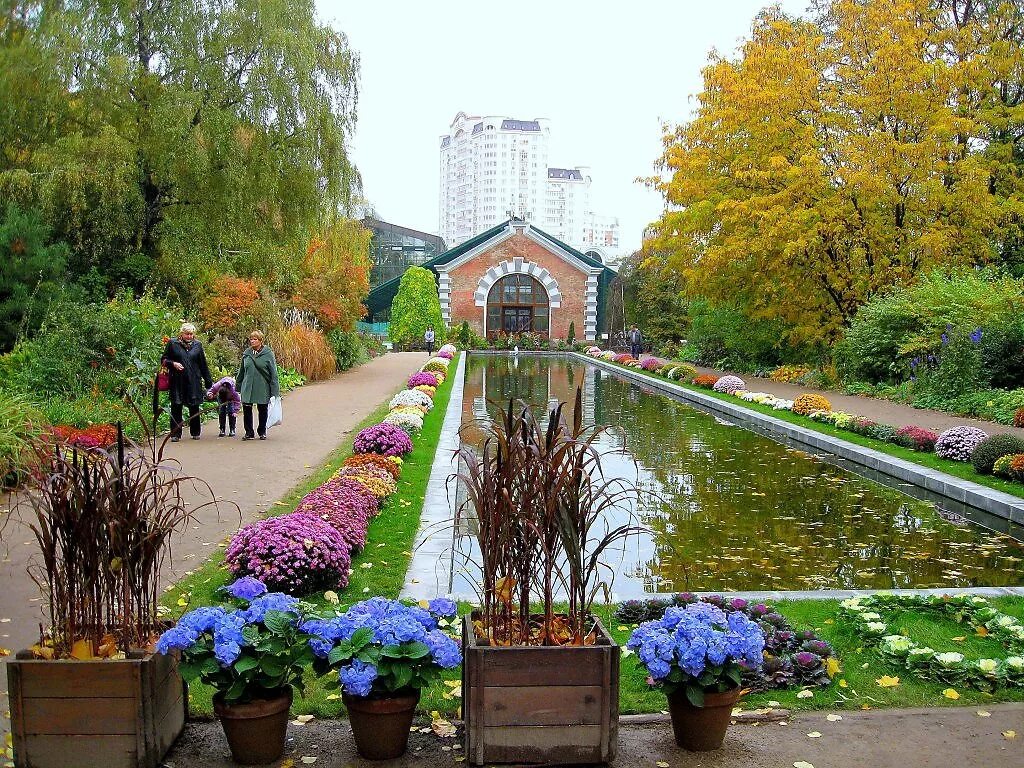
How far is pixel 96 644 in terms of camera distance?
12.2 ft

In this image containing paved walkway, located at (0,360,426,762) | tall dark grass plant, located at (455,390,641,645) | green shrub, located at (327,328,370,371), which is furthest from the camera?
green shrub, located at (327,328,370,371)

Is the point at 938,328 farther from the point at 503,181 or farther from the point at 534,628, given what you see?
the point at 503,181

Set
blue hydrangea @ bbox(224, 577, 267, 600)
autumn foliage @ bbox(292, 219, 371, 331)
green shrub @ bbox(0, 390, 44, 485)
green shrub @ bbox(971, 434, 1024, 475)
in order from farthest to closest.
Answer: autumn foliage @ bbox(292, 219, 371, 331)
green shrub @ bbox(971, 434, 1024, 475)
green shrub @ bbox(0, 390, 44, 485)
blue hydrangea @ bbox(224, 577, 267, 600)

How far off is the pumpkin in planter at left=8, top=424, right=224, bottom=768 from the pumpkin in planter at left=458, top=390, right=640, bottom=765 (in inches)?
49.5

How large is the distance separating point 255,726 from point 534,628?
4.12ft

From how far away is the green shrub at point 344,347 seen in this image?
86.4 feet

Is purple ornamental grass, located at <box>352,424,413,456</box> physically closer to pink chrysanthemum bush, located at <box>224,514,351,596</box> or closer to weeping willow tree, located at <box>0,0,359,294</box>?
pink chrysanthemum bush, located at <box>224,514,351,596</box>

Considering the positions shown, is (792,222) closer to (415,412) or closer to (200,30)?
(415,412)

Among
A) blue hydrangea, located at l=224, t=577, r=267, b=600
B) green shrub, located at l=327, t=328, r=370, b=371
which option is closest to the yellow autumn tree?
green shrub, located at l=327, t=328, r=370, b=371

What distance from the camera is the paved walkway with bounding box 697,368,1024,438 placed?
14.4m

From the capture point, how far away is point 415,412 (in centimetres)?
1404

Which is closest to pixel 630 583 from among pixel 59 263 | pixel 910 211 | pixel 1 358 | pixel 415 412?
pixel 415 412

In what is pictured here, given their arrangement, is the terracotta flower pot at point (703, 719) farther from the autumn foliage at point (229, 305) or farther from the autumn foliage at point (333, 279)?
the autumn foliage at point (333, 279)

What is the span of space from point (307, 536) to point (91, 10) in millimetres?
17034
